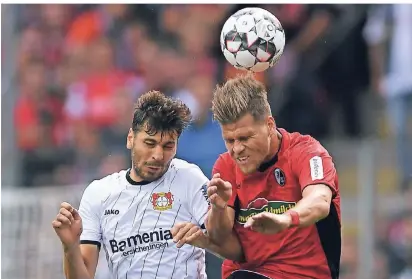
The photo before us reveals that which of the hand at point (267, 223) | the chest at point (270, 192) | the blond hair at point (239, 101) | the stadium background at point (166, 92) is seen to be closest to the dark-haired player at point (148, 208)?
the chest at point (270, 192)

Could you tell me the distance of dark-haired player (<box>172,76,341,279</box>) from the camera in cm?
690

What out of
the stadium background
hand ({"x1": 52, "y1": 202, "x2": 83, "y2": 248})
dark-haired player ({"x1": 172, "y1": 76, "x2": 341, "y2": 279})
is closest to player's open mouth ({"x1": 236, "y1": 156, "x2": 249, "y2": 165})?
dark-haired player ({"x1": 172, "y1": 76, "x2": 341, "y2": 279})

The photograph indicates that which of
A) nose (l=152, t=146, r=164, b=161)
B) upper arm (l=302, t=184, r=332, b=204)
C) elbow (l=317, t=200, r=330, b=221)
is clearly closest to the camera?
elbow (l=317, t=200, r=330, b=221)

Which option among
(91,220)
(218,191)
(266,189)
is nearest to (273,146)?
(266,189)

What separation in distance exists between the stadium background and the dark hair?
11.7 feet

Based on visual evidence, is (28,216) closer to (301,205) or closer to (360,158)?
(360,158)

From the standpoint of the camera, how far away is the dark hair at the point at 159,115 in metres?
7.26

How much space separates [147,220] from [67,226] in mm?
640

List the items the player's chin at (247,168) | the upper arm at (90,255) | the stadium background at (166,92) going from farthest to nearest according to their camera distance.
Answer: the stadium background at (166,92), the upper arm at (90,255), the player's chin at (247,168)

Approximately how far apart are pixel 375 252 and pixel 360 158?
1.10 meters

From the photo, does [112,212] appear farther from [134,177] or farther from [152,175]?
[152,175]

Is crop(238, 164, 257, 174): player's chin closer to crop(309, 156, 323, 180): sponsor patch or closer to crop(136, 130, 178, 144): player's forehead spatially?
crop(309, 156, 323, 180): sponsor patch

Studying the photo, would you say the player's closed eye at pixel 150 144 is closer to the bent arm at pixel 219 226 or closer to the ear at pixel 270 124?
the bent arm at pixel 219 226

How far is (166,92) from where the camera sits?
502 inches
